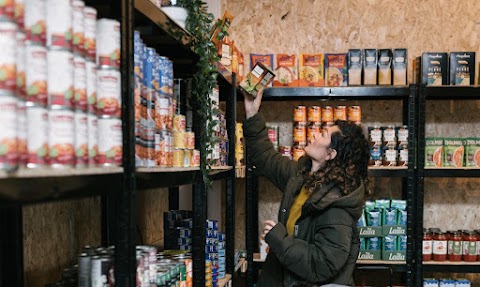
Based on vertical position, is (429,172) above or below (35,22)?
below

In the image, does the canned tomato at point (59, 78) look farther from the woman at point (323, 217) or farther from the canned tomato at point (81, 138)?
the woman at point (323, 217)

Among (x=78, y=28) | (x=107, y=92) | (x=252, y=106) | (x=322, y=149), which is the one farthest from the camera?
(x=252, y=106)

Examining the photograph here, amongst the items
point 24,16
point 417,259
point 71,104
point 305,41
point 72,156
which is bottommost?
point 417,259


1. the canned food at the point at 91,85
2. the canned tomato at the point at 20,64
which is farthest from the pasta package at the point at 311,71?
the canned tomato at the point at 20,64

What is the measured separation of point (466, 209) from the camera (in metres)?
4.59

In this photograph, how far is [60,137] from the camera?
3.48ft

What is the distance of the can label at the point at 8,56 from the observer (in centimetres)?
90

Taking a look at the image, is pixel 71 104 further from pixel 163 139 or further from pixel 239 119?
pixel 239 119

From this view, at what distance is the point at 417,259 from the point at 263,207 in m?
1.40

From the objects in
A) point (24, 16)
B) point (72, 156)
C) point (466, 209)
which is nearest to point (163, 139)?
point (72, 156)

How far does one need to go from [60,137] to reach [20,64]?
6.7 inches

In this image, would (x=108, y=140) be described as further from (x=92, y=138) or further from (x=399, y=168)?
(x=399, y=168)

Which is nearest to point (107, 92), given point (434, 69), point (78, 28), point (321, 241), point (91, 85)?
point (91, 85)

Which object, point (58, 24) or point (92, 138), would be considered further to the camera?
point (92, 138)
